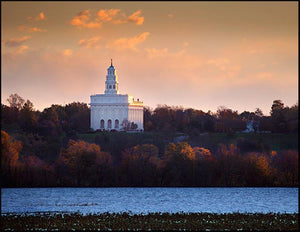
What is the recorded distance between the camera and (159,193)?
62.1 metres

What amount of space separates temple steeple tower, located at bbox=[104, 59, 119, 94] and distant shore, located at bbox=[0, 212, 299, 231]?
100 meters

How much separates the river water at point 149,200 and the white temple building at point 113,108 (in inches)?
2762

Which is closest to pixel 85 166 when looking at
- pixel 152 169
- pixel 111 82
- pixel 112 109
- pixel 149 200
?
pixel 152 169

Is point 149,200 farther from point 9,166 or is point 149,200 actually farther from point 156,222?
point 156,222

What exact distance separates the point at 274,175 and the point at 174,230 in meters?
37.9

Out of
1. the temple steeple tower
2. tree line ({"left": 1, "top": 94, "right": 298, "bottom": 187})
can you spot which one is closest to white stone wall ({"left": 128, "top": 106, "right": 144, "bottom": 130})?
the temple steeple tower

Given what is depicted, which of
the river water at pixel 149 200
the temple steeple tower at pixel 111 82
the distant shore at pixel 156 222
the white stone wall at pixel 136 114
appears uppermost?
the temple steeple tower at pixel 111 82

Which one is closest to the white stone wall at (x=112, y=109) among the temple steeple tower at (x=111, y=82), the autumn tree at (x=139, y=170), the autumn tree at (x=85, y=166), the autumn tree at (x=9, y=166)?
the temple steeple tower at (x=111, y=82)

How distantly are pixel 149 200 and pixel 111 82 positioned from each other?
88598 mm

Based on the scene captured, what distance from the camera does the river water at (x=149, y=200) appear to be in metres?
46.0

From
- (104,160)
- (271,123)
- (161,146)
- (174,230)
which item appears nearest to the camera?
(174,230)

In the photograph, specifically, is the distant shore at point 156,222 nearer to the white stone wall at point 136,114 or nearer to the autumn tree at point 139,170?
the autumn tree at point 139,170

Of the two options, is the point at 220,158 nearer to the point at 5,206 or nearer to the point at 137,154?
the point at 137,154

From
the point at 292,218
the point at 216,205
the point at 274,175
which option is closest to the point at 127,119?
the point at 274,175
